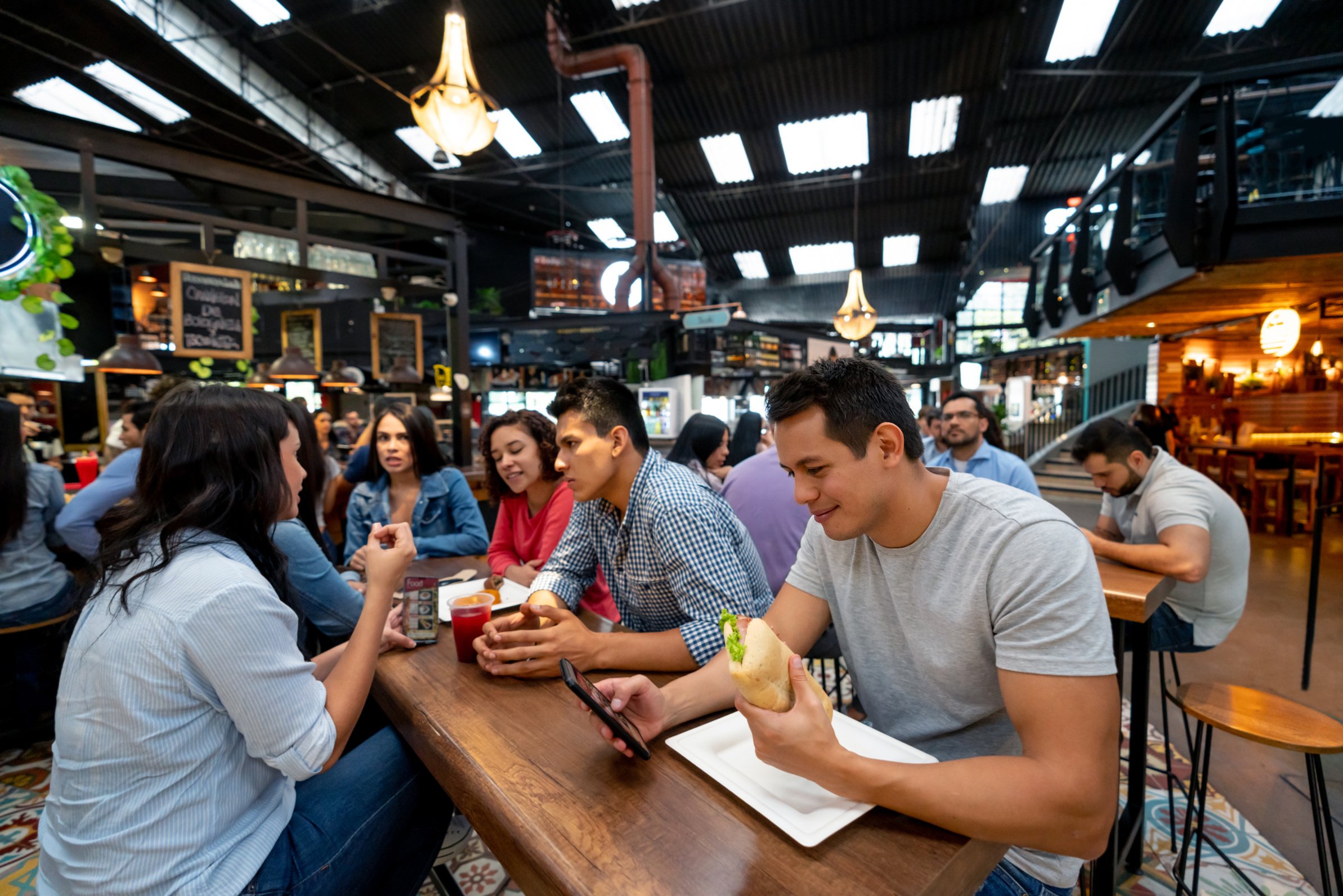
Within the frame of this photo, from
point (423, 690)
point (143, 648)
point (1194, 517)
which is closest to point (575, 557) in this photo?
point (423, 690)

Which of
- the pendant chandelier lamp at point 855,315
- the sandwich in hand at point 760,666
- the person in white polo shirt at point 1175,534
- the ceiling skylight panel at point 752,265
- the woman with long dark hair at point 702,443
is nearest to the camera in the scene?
the sandwich in hand at point 760,666

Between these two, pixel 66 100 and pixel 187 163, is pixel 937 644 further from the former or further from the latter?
pixel 66 100

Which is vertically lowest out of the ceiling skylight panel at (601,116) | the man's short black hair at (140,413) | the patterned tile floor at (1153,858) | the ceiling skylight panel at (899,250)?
the patterned tile floor at (1153,858)

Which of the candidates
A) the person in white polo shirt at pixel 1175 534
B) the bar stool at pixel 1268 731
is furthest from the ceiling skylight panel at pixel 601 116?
the bar stool at pixel 1268 731

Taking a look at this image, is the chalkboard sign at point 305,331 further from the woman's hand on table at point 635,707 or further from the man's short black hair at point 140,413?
the woman's hand on table at point 635,707

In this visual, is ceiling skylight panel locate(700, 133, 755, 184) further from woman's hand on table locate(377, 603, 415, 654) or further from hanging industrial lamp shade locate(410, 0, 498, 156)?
woman's hand on table locate(377, 603, 415, 654)

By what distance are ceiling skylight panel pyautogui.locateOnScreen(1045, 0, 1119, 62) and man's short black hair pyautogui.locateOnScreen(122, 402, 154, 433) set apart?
9.31 metres

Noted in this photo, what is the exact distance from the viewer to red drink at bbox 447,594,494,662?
155 centimetres

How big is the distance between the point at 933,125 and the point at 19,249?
403 inches

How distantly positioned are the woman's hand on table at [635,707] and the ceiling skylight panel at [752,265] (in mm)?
14188

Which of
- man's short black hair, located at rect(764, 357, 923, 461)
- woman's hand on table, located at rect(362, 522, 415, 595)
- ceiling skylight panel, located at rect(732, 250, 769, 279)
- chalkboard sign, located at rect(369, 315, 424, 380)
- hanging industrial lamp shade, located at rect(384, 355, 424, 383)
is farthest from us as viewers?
ceiling skylight panel, located at rect(732, 250, 769, 279)

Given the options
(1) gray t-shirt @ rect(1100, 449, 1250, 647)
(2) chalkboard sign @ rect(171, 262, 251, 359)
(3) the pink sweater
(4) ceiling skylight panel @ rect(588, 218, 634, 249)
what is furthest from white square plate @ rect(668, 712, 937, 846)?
(4) ceiling skylight panel @ rect(588, 218, 634, 249)

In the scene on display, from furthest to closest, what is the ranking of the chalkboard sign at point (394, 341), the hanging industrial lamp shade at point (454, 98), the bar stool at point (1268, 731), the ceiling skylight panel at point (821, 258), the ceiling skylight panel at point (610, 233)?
1. the ceiling skylight panel at point (821, 258)
2. the ceiling skylight panel at point (610, 233)
3. the chalkboard sign at point (394, 341)
4. the hanging industrial lamp shade at point (454, 98)
5. the bar stool at point (1268, 731)

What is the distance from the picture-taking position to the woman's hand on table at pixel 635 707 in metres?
1.12
